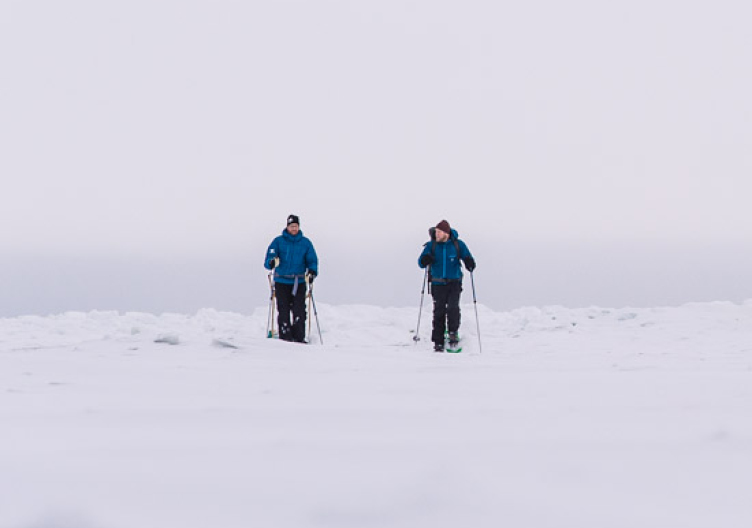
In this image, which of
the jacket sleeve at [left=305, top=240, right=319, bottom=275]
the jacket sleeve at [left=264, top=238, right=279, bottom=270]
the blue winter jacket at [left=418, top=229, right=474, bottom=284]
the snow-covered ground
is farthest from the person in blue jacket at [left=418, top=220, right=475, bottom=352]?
the snow-covered ground

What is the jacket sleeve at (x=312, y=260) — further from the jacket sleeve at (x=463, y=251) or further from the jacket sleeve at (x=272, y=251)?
the jacket sleeve at (x=463, y=251)

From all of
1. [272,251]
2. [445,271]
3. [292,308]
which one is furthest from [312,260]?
[445,271]

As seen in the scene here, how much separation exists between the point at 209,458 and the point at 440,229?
8347mm

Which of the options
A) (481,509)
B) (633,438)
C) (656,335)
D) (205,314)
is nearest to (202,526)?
(481,509)

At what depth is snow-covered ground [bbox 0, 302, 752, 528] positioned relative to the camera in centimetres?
200

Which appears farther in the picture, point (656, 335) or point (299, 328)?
point (656, 335)

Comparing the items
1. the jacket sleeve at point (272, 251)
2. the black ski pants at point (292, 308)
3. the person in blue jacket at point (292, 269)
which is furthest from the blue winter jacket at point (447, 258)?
the jacket sleeve at point (272, 251)

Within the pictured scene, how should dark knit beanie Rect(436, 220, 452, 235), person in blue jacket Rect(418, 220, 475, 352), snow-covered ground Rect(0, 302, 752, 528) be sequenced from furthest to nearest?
person in blue jacket Rect(418, 220, 475, 352), dark knit beanie Rect(436, 220, 452, 235), snow-covered ground Rect(0, 302, 752, 528)

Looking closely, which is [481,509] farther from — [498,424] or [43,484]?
[43,484]

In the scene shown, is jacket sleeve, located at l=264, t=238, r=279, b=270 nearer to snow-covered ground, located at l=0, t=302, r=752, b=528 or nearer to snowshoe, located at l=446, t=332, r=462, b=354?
snowshoe, located at l=446, t=332, r=462, b=354

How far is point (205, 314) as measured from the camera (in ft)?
63.6

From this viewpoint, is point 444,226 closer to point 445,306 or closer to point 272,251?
point 445,306

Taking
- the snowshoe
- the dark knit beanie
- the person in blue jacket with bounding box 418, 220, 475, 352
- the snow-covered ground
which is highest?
the dark knit beanie

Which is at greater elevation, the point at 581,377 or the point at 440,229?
the point at 440,229
